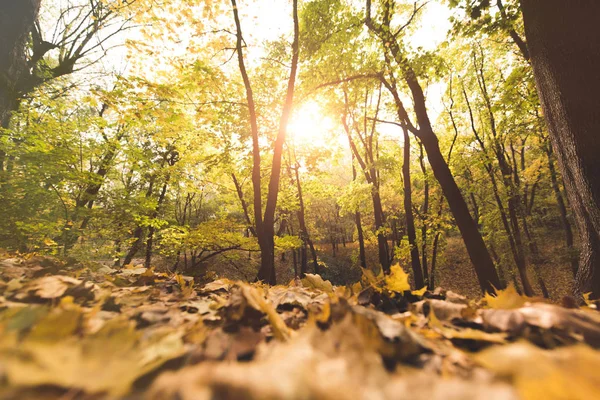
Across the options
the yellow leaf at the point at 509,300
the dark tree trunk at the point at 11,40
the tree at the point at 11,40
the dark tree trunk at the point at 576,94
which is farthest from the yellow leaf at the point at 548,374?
the tree at the point at 11,40

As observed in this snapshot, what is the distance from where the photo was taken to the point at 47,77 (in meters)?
9.73

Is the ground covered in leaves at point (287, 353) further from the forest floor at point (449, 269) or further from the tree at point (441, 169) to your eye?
the forest floor at point (449, 269)

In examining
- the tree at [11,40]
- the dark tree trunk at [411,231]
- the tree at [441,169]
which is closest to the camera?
the tree at [441,169]

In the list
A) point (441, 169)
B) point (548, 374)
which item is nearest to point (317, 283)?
point (548, 374)

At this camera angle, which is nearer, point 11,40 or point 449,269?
point 11,40

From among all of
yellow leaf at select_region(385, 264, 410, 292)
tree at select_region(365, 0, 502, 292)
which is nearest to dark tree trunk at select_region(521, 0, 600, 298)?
tree at select_region(365, 0, 502, 292)

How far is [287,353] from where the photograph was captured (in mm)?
540

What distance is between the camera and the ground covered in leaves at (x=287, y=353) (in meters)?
0.42

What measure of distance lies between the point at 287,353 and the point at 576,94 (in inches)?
155

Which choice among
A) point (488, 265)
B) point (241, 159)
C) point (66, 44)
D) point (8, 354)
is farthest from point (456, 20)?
point (66, 44)

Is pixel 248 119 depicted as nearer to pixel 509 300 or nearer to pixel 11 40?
pixel 11 40

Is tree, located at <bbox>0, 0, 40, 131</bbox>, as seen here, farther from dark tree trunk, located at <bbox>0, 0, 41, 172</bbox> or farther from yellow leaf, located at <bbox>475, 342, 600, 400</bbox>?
yellow leaf, located at <bbox>475, 342, 600, 400</bbox>

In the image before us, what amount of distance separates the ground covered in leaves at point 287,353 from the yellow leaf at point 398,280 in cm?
13

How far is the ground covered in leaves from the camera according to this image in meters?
0.42
